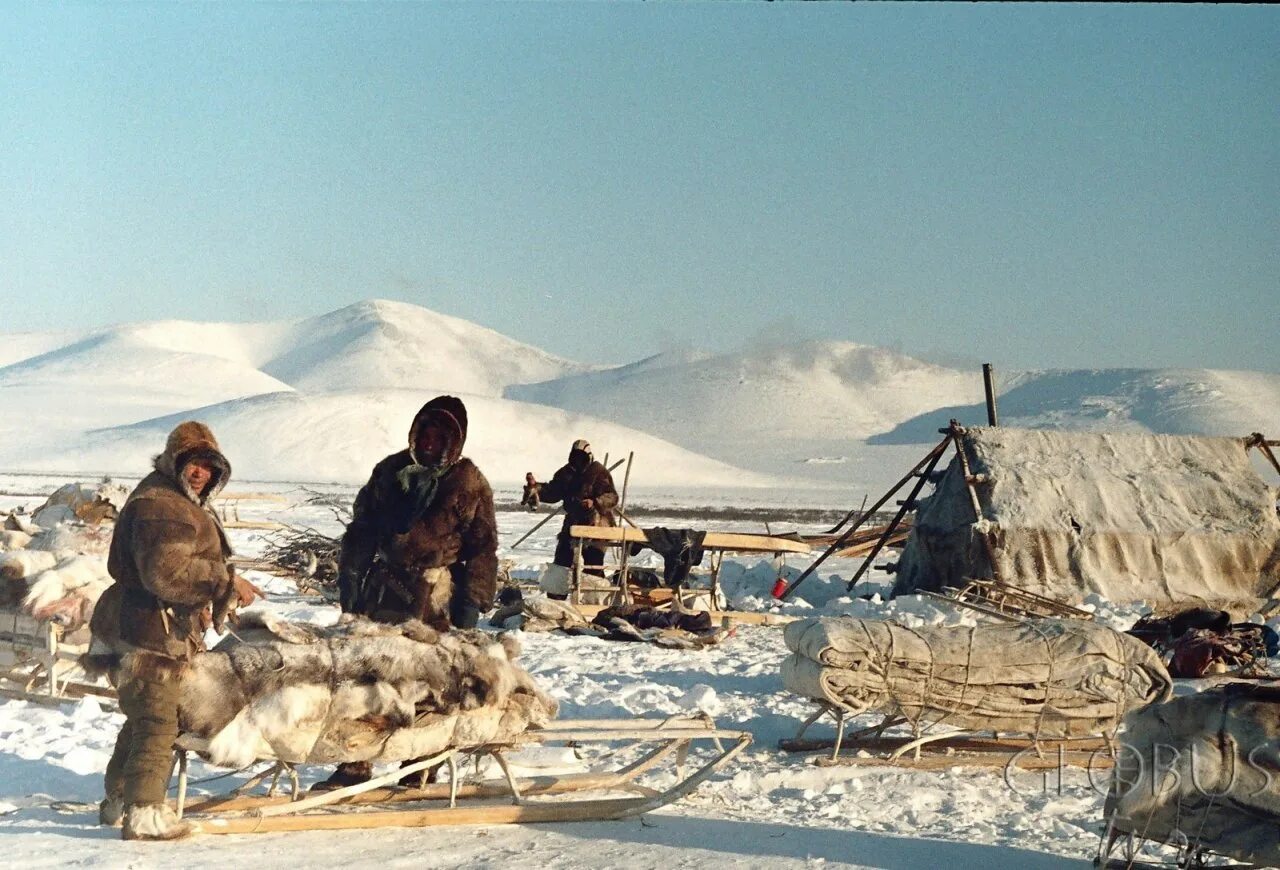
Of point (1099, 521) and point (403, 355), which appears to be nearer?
point (1099, 521)

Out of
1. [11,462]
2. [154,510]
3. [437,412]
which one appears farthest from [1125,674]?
[11,462]

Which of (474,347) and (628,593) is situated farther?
(474,347)

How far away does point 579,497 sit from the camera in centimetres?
1381

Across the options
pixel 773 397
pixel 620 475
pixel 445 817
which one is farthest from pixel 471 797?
pixel 773 397

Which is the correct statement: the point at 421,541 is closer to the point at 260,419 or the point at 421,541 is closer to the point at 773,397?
the point at 260,419

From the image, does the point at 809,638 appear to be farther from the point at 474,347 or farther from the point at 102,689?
the point at 474,347

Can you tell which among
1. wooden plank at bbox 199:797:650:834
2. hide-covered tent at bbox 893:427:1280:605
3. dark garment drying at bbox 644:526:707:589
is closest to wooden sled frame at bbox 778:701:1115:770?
wooden plank at bbox 199:797:650:834

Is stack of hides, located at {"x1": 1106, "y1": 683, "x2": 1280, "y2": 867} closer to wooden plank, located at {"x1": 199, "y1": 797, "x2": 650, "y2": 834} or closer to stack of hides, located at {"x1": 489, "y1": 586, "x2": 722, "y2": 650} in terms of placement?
wooden plank, located at {"x1": 199, "y1": 797, "x2": 650, "y2": 834}

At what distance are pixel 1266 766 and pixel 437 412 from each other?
11.6ft

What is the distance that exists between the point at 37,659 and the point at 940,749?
193 inches

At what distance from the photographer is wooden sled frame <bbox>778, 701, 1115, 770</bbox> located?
7.37 m

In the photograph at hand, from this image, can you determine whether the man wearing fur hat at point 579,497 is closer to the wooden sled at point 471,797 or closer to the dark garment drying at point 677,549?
the dark garment drying at point 677,549

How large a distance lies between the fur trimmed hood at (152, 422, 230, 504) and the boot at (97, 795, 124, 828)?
1.15 meters

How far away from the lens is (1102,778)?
7.44 metres
